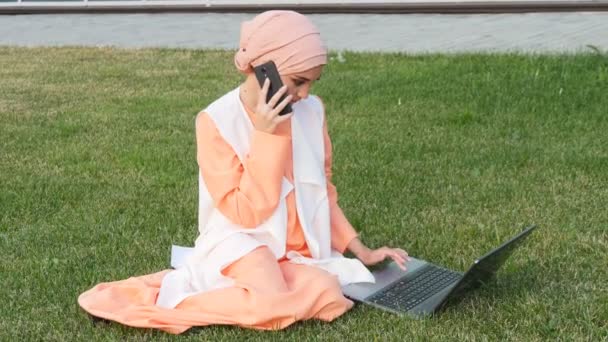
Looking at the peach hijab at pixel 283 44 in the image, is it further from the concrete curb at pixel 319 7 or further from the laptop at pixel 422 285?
the concrete curb at pixel 319 7

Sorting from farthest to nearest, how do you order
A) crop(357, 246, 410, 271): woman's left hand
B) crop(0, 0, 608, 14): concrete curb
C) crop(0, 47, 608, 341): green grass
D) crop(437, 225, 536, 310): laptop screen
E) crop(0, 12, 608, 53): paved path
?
crop(0, 0, 608, 14): concrete curb, crop(0, 12, 608, 53): paved path, crop(357, 246, 410, 271): woman's left hand, crop(0, 47, 608, 341): green grass, crop(437, 225, 536, 310): laptop screen

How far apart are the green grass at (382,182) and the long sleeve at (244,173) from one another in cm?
38

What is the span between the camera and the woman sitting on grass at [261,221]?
2.92 meters

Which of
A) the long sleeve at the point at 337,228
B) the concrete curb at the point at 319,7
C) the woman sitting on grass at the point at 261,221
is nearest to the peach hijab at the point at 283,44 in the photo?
the woman sitting on grass at the point at 261,221

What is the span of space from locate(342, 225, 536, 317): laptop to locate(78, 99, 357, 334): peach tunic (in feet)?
0.42

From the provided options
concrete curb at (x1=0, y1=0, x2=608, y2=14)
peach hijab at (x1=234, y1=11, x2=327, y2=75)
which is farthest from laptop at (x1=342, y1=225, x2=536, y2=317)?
concrete curb at (x1=0, y1=0, x2=608, y2=14)

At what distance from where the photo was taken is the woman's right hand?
285 centimetres

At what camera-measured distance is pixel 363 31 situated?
1043 cm

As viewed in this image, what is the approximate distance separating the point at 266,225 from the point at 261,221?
3 cm

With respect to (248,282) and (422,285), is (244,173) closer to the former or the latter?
(248,282)

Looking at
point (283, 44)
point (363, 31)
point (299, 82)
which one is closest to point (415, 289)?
point (299, 82)

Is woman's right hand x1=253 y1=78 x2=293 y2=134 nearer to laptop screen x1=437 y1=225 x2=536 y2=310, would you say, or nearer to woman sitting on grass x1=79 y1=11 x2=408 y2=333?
woman sitting on grass x1=79 y1=11 x2=408 y2=333

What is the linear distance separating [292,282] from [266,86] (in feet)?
2.10

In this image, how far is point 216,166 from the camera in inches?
120
